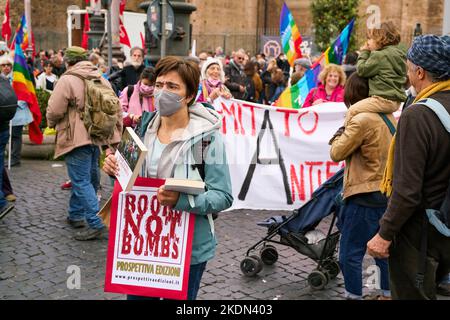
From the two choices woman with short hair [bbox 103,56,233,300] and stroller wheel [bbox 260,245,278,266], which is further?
stroller wheel [bbox 260,245,278,266]

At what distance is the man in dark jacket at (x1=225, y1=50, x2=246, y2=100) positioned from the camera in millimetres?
12391

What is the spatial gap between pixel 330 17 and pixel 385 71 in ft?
58.5

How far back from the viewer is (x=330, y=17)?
71.5 feet

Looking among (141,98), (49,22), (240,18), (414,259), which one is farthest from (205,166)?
(49,22)

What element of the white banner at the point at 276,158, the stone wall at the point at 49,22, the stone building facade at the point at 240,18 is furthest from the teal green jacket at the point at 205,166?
the stone wall at the point at 49,22

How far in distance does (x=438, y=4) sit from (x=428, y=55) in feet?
82.7

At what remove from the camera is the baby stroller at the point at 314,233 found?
5.38 meters

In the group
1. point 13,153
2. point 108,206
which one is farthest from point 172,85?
point 13,153

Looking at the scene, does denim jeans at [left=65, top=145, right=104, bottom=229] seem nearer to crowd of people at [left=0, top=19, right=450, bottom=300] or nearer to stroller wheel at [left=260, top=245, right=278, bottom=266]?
crowd of people at [left=0, top=19, right=450, bottom=300]

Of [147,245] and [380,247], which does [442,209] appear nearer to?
[380,247]

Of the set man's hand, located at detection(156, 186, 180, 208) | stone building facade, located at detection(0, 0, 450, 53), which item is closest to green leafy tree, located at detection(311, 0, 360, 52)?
stone building facade, located at detection(0, 0, 450, 53)

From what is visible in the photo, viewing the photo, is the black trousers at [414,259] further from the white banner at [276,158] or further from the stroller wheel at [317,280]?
the white banner at [276,158]

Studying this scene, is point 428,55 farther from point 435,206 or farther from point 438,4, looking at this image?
point 438,4

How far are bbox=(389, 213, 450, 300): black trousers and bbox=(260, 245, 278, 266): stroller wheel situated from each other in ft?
8.57
